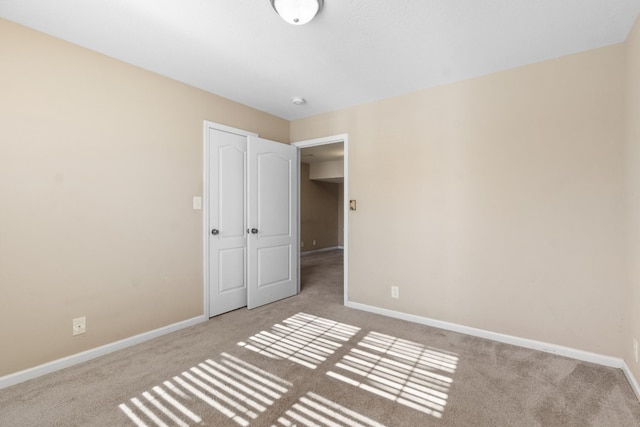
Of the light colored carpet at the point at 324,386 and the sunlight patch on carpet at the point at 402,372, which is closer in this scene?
the light colored carpet at the point at 324,386

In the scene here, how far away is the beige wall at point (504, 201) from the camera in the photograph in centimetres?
228

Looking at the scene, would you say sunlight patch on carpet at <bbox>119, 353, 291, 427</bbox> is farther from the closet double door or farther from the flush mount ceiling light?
the flush mount ceiling light

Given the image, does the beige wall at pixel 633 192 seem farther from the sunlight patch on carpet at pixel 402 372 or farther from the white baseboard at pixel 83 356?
the white baseboard at pixel 83 356

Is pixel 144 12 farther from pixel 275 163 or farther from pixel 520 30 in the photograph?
pixel 520 30

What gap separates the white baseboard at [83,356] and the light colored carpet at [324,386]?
65 millimetres

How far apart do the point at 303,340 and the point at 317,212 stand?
576 centimetres

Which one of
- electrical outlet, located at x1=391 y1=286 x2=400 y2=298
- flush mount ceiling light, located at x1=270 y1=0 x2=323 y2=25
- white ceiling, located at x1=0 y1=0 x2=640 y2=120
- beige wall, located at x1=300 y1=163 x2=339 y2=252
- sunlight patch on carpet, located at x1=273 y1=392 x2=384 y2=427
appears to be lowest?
sunlight patch on carpet, located at x1=273 y1=392 x2=384 y2=427

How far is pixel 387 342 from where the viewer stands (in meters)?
2.68

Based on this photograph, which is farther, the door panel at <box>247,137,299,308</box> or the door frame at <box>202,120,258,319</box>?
the door panel at <box>247,137,299,308</box>

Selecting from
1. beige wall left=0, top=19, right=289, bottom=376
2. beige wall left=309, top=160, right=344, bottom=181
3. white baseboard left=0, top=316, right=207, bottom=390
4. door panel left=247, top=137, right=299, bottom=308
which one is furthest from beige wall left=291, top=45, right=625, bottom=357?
beige wall left=309, top=160, right=344, bottom=181

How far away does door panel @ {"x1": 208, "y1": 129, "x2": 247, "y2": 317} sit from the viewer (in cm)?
326

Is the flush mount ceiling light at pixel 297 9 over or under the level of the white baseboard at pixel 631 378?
over

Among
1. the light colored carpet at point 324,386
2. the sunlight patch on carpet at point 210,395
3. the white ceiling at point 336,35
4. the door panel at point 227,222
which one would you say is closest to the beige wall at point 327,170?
the door panel at point 227,222

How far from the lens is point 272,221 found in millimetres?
3809
